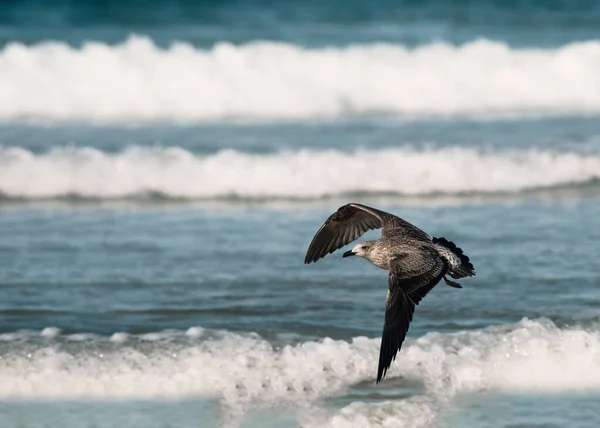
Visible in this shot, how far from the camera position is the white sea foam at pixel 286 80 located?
15.0m

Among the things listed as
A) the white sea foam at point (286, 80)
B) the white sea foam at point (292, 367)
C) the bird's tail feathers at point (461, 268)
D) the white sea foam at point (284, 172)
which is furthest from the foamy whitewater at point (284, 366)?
the white sea foam at point (286, 80)

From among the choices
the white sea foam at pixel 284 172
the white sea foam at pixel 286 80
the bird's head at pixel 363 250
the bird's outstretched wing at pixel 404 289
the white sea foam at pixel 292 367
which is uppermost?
the white sea foam at pixel 286 80

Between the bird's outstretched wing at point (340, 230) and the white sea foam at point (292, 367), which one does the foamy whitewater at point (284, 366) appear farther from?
the bird's outstretched wing at point (340, 230)

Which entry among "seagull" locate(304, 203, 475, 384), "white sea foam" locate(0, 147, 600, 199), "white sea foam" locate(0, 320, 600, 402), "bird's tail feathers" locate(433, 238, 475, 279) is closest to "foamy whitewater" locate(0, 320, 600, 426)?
"white sea foam" locate(0, 320, 600, 402)

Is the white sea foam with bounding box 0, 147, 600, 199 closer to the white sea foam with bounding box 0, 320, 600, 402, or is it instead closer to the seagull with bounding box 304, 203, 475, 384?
the seagull with bounding box 304, 203, 475, 384

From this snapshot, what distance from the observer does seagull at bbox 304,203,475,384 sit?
18.0 feet

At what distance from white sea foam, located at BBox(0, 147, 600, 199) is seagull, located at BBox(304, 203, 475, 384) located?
12.6ft

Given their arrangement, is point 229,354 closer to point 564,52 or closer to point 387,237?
point 387,237

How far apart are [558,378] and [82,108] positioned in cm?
989

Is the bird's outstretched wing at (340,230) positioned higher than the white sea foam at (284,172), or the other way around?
the white sea foam at (284,172)

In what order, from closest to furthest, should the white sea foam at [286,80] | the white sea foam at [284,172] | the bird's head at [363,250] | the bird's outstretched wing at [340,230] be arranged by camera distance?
the bird's head at [363,250]
the bird's outstretched wing at [340,230]
the white sea foam at [284,172]
the white sea foam at [286,80]

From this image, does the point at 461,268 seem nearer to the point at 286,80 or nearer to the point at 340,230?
the point at 340,230

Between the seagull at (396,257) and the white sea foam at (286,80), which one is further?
the white sea foam at (286,80)

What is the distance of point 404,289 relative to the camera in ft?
18.7
